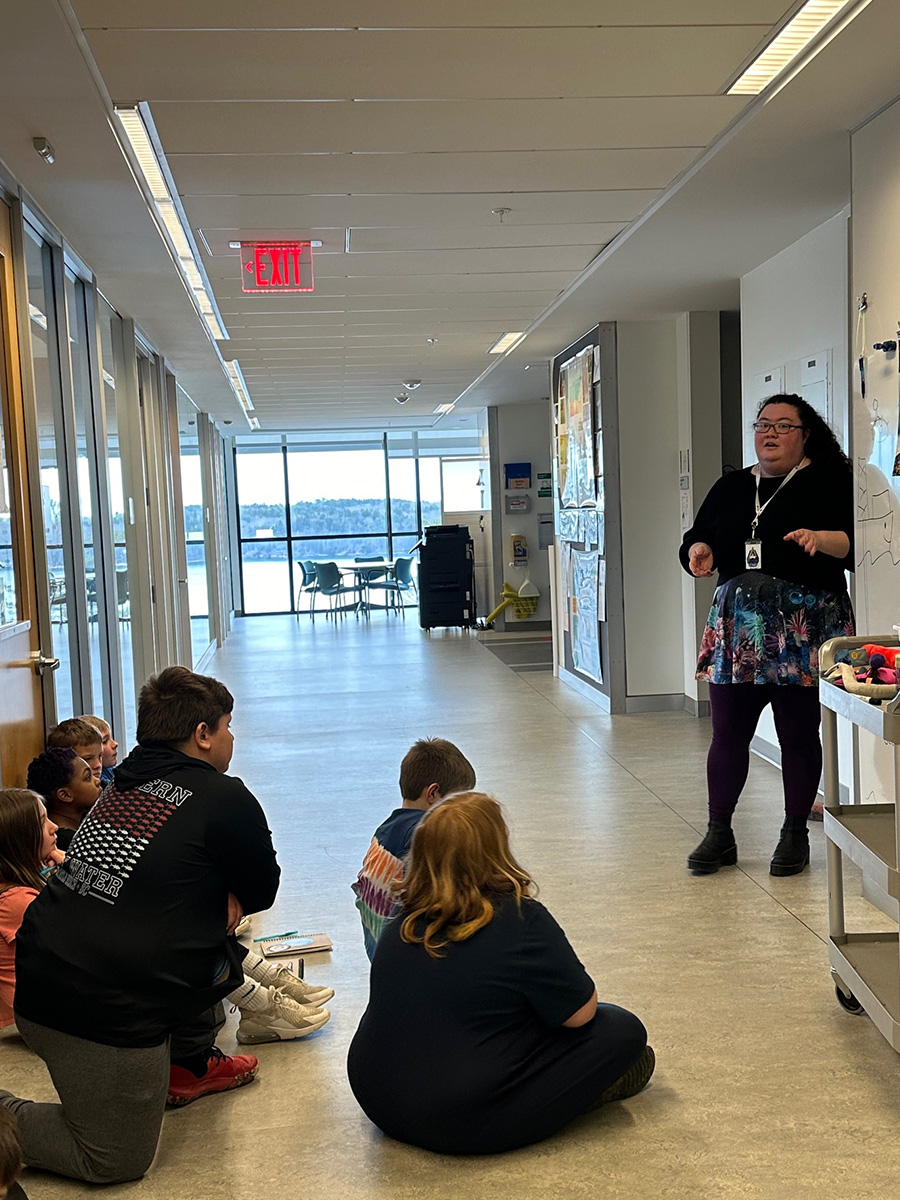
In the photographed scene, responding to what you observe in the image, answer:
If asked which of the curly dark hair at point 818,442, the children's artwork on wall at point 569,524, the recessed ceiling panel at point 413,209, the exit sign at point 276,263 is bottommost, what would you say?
the children's artwork on wall at point 569,524

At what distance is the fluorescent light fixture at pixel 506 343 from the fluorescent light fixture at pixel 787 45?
4744 millimetres

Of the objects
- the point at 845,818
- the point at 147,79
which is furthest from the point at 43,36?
the point at 845,818

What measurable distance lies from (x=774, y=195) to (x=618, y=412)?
3.11 m

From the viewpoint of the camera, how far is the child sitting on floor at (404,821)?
2807 millimetres

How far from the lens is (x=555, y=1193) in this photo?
2309 mm

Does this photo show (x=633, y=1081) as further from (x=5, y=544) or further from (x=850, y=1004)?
(x=5, y=544)

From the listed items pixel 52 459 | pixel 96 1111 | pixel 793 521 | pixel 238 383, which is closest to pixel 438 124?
pixel 793 521

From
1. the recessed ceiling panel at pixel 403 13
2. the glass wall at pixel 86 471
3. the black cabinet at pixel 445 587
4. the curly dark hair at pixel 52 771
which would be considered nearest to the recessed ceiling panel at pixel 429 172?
the recessed ceiling panel at pixel 403 13

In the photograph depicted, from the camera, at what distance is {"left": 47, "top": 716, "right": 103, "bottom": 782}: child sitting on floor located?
12.9ft

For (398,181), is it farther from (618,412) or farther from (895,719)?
(618,412)

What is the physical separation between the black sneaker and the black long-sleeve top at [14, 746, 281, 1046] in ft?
2.89

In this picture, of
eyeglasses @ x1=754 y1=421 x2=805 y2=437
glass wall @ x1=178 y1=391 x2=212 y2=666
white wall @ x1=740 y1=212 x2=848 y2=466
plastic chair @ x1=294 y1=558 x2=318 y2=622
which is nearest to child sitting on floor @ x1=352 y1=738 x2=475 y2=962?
eyeglasses @ x1=754 y1=421 x2=805 y2=437

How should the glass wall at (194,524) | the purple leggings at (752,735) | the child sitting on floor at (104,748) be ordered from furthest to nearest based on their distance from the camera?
the glass wall at (194,524) < the purple leggings at (752,735) < the child sitting on floor at (104,748)

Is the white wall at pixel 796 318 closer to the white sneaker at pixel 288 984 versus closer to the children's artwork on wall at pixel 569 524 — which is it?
the white sneaker at pixel 288 984
